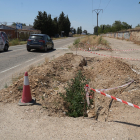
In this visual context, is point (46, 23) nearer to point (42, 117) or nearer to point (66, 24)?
point (66, 24)

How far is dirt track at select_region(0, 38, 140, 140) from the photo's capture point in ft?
9.63

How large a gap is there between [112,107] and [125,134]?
125 cm

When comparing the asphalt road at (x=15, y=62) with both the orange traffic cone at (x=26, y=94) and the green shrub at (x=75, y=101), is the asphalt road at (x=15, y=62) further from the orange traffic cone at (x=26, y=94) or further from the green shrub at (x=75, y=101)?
the green shrub at (x=75, y=101)

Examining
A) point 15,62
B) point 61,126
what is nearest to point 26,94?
point 61,126

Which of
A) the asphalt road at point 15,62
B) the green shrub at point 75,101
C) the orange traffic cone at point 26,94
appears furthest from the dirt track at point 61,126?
the asphalt road at point 15,62

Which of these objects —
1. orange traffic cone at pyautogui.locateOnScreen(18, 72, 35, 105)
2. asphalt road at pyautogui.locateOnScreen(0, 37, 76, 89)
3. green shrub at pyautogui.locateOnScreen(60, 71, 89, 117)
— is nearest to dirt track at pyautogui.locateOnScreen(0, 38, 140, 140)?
orange traffic cone at pyautogui.locateOnScreen(18, 72, 35, 105)

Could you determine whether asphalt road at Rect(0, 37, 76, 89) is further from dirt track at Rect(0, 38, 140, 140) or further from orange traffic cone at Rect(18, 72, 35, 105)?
dirt track at Rect(0, 38, 140, 140)

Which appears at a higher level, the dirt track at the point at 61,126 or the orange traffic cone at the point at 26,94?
the orange traffic cone at the point at 26,94

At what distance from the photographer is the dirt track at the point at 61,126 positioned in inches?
116

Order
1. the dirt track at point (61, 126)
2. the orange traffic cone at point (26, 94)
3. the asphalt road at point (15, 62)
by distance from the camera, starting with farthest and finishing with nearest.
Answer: the asphalt road at point (15, 62)
the orange traffic cone at point (26, 94)
the dirt track at point (61, 126)

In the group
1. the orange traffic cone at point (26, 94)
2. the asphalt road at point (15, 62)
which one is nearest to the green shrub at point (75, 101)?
the orange traffic cone at point (26, 94)

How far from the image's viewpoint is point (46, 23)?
202ft

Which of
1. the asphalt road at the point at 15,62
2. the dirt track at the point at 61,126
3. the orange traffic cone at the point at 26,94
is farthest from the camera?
the asphalt road at the point at 15,62

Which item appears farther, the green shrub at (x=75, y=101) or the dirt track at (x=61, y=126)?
the green shrub at (x=75, y=101)
